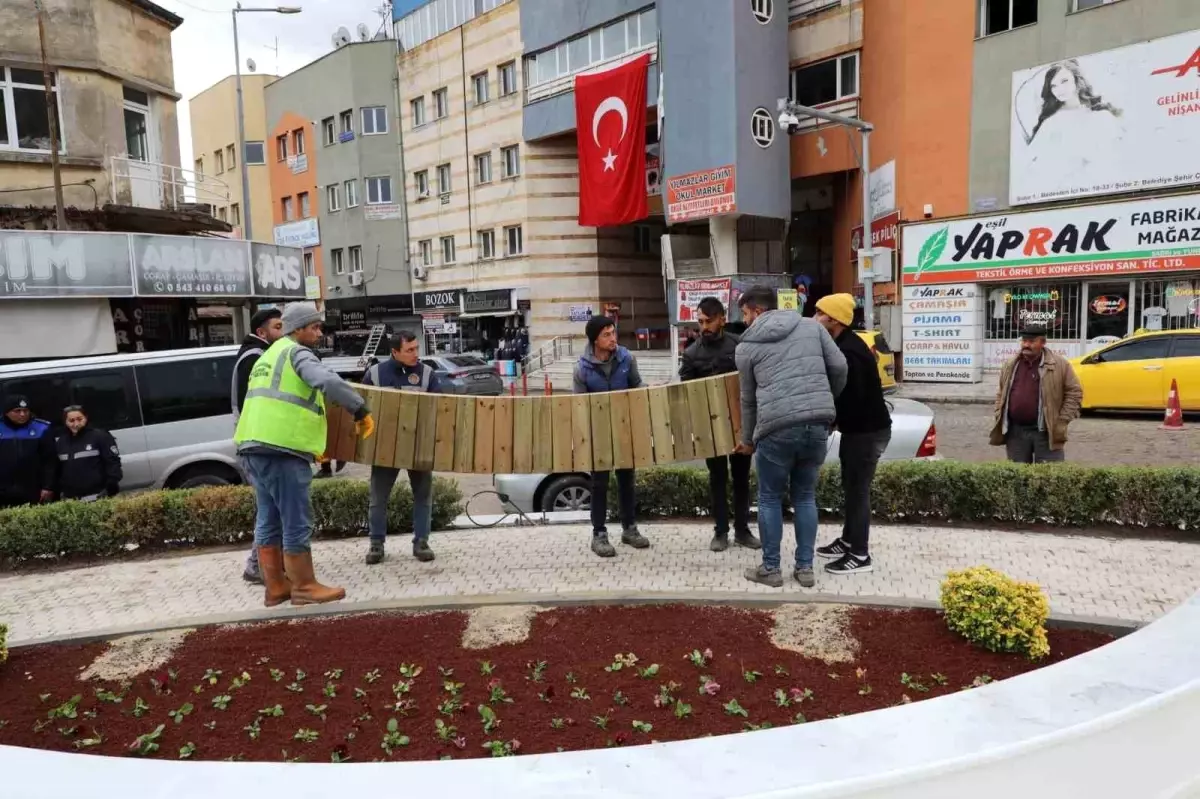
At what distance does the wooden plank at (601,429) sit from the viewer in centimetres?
558

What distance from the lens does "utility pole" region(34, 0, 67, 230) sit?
1467cm

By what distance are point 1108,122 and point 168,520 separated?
19787mm

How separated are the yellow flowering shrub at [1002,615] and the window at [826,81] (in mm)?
23107

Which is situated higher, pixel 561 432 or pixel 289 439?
pixel 289 439

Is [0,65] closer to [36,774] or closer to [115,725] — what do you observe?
[115,725]

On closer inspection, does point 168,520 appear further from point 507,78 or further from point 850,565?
point 507,78

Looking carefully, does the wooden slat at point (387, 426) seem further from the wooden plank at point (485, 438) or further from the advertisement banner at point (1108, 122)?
the advertisement banner at point (1108, 122)

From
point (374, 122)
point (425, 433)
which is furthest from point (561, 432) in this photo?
point (374, 122)

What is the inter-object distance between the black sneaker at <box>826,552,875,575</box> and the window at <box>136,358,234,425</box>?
7095 mm

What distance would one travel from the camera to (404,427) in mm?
5562

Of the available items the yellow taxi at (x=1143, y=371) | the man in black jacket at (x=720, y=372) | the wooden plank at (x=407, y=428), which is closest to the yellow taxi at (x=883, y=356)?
the yellow taxi at (x=1143, y=371)

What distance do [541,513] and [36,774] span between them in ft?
19.2

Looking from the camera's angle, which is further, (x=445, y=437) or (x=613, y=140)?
(x=613, y=140)

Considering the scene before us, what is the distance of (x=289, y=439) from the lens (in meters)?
4.85
